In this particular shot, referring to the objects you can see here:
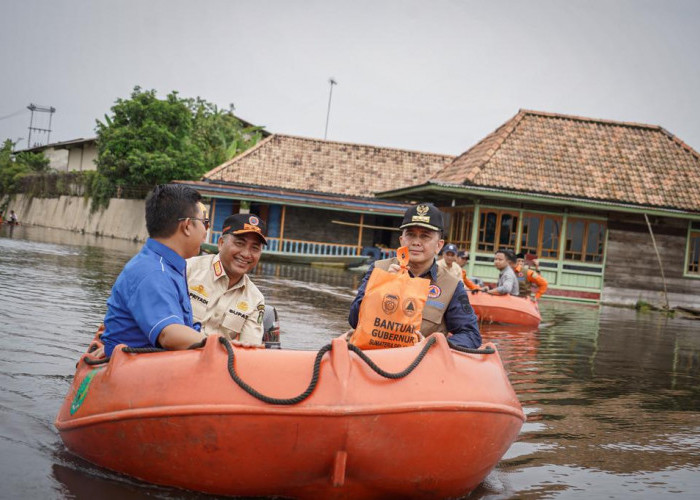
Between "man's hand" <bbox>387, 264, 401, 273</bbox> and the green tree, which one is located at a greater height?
the green tree

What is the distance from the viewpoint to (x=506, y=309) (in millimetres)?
12016

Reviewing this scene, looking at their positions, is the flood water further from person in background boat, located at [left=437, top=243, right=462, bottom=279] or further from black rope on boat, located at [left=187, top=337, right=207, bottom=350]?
person in background boat, located at [left=437, top=243, right=462, bottom=279]

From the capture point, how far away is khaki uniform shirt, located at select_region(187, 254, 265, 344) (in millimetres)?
4824

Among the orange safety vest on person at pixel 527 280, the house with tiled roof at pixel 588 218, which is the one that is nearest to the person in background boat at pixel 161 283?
the orange safety vest on person at pixel 527 280

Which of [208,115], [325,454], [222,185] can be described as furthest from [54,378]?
[208,115]

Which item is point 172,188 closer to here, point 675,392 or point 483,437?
point 483,437

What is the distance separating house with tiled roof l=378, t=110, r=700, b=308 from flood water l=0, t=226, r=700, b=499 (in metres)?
7.36

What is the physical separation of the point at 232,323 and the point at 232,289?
9.2 inches

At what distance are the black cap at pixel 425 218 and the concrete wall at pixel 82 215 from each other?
30.8m

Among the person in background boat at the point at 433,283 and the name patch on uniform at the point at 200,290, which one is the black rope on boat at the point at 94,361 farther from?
the person in background boat at the point at 433,283

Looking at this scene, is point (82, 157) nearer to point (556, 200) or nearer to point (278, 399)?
point (556, 200)

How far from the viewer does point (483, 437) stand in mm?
3545

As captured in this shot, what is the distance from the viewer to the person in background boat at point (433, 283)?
4484 millimetres

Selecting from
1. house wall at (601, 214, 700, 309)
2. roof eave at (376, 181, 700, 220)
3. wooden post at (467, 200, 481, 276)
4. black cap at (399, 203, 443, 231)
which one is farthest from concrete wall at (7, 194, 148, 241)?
black cap at (399, 203, 443, 231)
